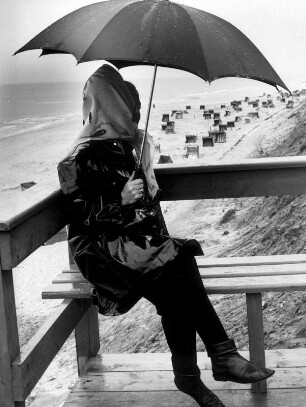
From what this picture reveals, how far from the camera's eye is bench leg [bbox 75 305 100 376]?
10.9 ft

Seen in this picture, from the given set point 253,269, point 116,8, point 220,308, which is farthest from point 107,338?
point 116,8

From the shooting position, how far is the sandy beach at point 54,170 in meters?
5.69

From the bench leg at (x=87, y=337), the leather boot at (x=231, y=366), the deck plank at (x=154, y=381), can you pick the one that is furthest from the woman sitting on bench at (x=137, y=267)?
the bench leg at (x=87, y=337)

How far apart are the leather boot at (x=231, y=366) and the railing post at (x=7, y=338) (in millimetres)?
806

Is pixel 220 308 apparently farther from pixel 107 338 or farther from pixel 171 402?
pixel 171 402

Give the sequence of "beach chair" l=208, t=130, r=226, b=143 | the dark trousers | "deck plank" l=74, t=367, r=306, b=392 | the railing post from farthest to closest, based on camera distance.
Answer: "beach chair" l=208, t=130, r=226, b=143
"deck plank" l=74, t=367, r=306, b=392
the dark trousers
the railing post

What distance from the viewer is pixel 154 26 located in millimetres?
2713

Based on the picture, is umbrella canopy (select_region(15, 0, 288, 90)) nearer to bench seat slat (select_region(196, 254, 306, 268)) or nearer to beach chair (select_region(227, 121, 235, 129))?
bench seat slat (select_region(196, 254, 306, 268))

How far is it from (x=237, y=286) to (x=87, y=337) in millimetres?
1012

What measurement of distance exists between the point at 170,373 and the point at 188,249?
810mm

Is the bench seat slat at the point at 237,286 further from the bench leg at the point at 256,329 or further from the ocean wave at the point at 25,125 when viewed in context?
the ocean wave at the point at 25,125

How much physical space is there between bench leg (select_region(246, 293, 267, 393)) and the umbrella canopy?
3.10 feet

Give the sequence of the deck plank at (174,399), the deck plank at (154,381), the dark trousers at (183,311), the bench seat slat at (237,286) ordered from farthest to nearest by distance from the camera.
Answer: the deck plank at (154,381)
the deck plank at (174,399)
the bench seat slat at (237,286)
the dark trousers at (183,311)

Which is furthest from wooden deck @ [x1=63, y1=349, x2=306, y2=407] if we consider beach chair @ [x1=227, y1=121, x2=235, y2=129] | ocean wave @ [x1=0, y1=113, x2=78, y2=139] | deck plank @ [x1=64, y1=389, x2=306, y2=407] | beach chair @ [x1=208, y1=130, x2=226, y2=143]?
ocean wave @ [x1=0, y1=113, x2=78, y2=139]
